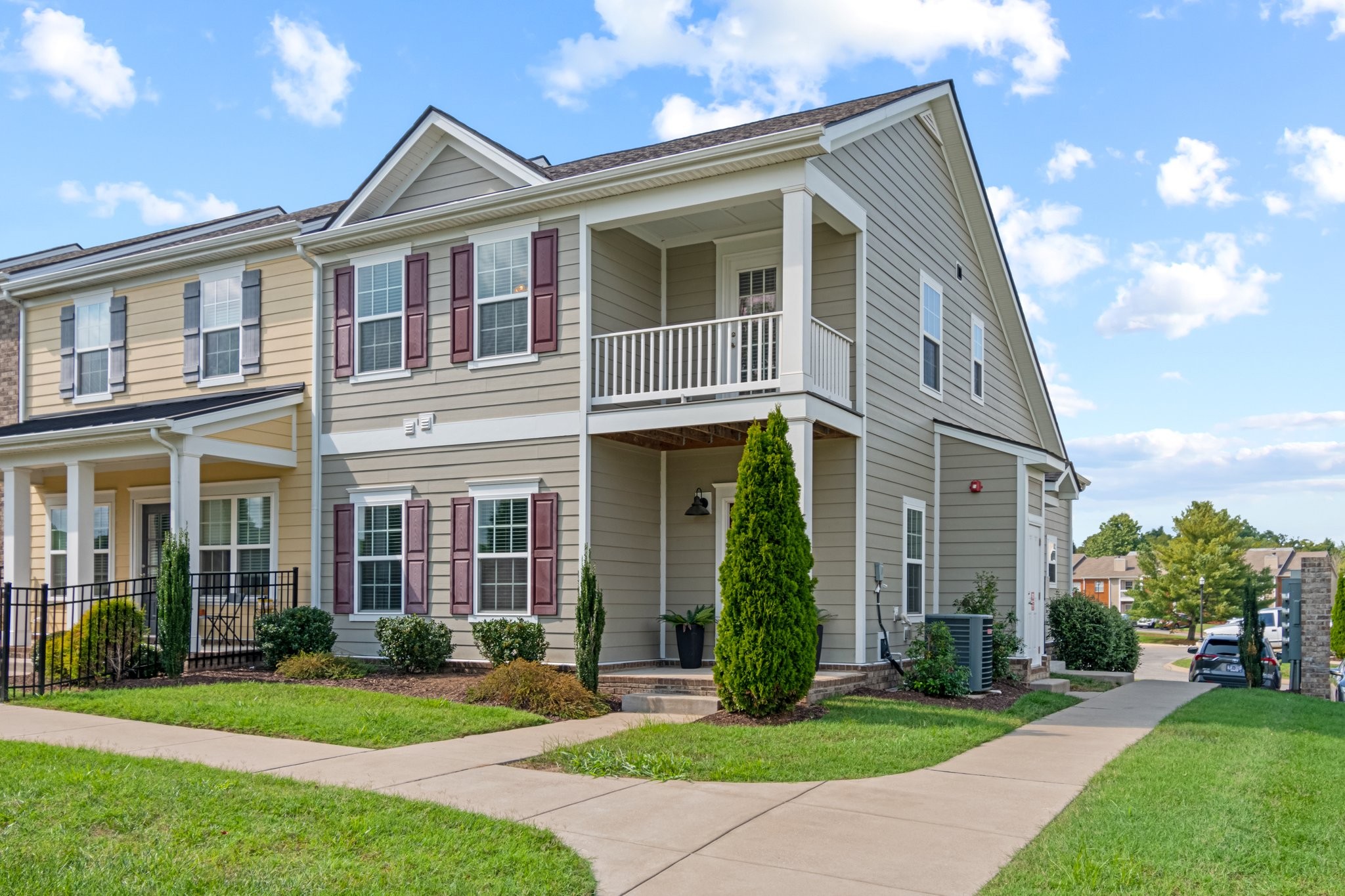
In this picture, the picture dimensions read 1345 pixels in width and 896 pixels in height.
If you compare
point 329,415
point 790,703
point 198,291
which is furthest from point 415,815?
→ point 198,291

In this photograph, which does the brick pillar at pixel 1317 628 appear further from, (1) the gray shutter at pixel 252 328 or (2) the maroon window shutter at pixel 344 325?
(1) the gray shutter at pixel 252 328

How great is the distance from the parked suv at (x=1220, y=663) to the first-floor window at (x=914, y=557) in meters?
8.36

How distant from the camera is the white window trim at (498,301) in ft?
46.3

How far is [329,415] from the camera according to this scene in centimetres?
1580

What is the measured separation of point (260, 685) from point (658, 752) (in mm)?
5696

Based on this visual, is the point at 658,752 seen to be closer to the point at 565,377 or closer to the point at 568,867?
the point at 568,867

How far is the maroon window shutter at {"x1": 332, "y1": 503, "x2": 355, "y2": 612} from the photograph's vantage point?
15227mm

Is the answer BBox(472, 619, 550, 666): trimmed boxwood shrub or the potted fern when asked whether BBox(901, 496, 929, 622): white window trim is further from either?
BBox(472, 619, 550, 666): trimmed boxwood shrub

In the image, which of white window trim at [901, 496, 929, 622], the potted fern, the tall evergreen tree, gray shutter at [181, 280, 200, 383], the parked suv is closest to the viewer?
the tall evergreen tree

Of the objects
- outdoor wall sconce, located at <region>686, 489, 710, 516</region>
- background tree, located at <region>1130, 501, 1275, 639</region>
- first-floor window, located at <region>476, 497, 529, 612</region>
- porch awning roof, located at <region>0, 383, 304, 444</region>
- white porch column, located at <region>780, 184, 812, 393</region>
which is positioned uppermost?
white porch column, located at <region>780, 184, 812, 393</region>

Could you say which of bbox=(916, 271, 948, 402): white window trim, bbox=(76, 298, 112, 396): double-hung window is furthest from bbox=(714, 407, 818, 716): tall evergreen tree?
bbox=(76, 298, 112, 396): double-hung window

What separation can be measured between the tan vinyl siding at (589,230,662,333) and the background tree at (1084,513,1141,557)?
11042 cm

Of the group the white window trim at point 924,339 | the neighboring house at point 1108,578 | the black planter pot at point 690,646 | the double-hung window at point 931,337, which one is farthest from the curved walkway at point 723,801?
the neighboring house at point 1108,578

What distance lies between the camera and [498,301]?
568 inches
